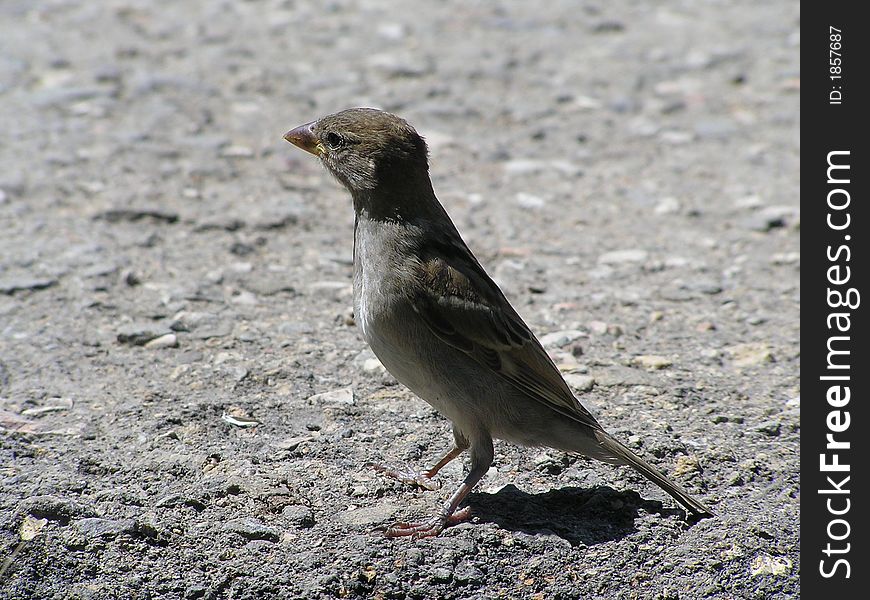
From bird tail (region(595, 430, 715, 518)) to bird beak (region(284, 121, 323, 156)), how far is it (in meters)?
1.64

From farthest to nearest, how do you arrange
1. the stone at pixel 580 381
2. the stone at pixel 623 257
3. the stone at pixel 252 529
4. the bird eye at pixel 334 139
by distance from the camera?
the stone at pixel 623 257
the stone at pixel 580 381
the bird eye at pixel 334 139
the stone at pixel 252 529

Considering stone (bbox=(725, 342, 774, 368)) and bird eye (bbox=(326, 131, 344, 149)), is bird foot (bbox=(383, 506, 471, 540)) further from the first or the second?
stone (bbox=(725, 342, 774, 368))

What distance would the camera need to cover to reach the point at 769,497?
4070 mm

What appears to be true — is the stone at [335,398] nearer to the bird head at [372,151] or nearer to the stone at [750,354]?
the bird head at [372,151]

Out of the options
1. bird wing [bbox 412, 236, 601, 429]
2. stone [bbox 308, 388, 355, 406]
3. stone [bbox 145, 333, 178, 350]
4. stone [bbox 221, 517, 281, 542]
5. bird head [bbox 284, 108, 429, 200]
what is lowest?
stone [bbox 221, 517, 281, 542]

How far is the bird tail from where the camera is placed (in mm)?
3871

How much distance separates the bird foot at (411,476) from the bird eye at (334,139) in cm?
129

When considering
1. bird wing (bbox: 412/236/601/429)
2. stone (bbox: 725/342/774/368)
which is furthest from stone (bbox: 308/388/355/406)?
stone (bbox: 725/342/774/368)

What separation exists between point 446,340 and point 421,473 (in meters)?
0.60

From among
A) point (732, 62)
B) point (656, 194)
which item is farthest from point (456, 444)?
point (732, 62)

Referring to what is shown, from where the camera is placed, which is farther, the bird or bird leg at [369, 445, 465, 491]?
bird leg at [369, 445, 465, 491]

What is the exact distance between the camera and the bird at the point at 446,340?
386cm

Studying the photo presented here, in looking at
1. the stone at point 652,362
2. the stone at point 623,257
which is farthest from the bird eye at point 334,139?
the stone at point 623,257
